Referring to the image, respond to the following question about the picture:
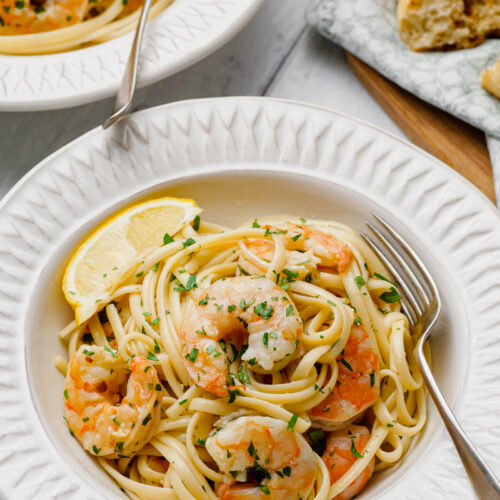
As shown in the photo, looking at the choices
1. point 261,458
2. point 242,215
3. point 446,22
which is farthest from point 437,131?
point 261,458

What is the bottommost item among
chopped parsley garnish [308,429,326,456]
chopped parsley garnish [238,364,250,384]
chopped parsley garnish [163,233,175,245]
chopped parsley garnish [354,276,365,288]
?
chopped parsley garnish [308,429,326,456]

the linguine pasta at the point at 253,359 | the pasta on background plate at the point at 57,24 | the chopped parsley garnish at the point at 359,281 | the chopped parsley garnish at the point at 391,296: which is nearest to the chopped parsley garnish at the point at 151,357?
the linguine pasta at the point at 253,359

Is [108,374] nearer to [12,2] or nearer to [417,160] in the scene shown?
[417,160]

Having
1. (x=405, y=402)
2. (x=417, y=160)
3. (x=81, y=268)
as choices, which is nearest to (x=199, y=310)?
(x=81, y=268)

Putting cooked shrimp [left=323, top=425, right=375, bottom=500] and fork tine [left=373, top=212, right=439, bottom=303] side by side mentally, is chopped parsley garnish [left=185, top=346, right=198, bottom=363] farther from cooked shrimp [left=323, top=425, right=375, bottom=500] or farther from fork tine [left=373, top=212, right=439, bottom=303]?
fork tine [left=373, top=212, right=439, bottom=303]

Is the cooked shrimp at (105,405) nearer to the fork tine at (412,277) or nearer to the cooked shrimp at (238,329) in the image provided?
the cooked shrimp at (238,329)

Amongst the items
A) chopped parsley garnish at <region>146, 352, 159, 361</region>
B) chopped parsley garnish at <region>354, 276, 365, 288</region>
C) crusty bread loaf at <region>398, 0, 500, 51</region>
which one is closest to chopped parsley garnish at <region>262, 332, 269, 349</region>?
chopped parsley garnish at <region>146, 352, 159, 361</region>
